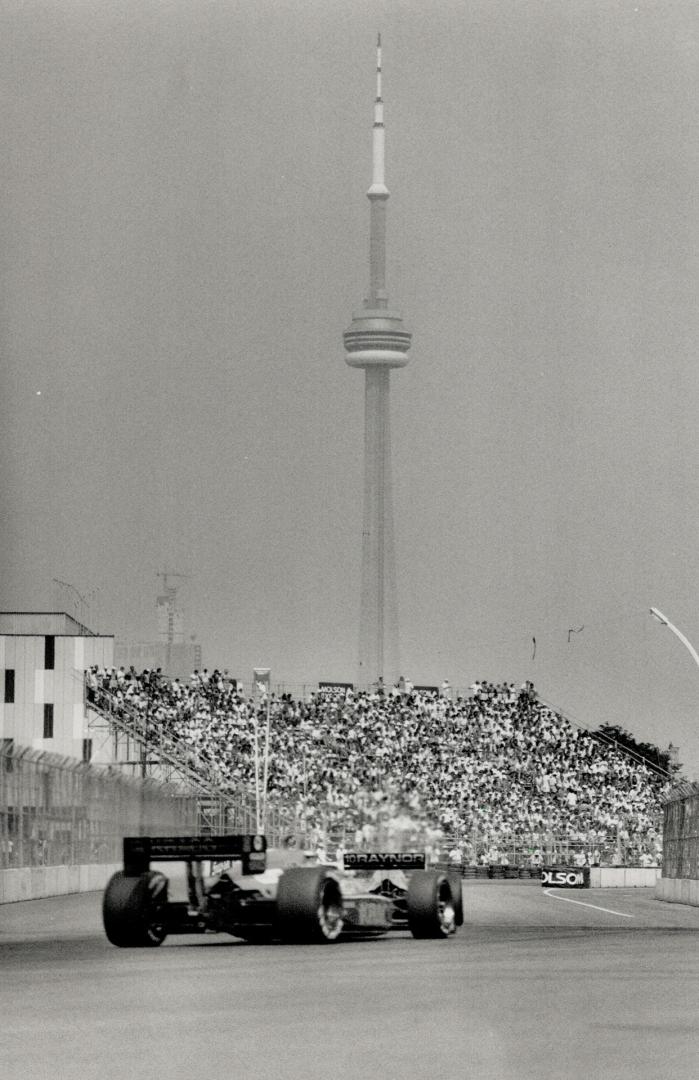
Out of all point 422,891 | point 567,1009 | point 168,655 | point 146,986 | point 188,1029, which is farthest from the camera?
point 168,655

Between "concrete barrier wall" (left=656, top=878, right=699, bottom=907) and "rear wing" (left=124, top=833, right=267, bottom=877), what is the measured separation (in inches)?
899

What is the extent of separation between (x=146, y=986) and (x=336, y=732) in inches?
2727

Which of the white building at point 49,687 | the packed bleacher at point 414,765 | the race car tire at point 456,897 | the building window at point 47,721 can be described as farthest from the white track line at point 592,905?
the building window at point 47,721

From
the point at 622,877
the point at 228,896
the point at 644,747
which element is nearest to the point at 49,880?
the point at 228,896

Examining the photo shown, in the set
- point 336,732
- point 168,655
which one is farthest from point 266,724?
point 168,655

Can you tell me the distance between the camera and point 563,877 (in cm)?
6188

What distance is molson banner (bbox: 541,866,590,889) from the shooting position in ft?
201

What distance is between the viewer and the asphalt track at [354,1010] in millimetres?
10102

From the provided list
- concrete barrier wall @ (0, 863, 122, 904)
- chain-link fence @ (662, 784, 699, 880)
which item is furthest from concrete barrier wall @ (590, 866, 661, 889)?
concrete barrier wall @ (0, 863, 122, 904)

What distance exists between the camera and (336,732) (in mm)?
84188

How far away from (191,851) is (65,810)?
870 inches

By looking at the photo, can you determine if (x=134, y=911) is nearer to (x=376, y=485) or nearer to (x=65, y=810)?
(x=65, y=810)

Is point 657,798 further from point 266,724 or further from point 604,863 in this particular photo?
point 266,724

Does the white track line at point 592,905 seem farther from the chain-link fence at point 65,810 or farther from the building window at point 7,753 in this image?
the building window at point 7,753
